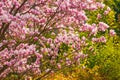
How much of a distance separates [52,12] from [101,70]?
10.7 m

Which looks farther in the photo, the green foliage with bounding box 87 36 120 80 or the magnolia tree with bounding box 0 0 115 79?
the green foliage with bounding box 87 36 120 80

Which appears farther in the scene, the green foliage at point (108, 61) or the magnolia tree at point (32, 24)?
the green foliage at point (108, 61)

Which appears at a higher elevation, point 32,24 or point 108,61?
point 32,24

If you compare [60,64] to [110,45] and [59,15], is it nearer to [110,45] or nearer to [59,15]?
[59,15]

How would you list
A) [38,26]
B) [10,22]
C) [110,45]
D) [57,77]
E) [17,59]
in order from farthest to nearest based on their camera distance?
[110,45] → [57,77] → [38,26] → [17,59] → [10,22]

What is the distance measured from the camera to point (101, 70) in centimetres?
1767

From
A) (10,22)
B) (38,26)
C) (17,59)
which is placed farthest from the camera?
(38,26)

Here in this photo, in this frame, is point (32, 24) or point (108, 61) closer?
point (32, 24)

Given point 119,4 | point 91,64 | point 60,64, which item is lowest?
point 119,4

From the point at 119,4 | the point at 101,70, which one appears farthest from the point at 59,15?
the point at 119,4

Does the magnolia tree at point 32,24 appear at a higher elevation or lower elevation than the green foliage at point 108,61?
higher

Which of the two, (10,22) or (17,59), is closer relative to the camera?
(10,22)

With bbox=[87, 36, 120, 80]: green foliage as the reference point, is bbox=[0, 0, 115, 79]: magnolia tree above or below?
above

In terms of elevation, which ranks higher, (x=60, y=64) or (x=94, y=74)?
(x=60, y=64)
